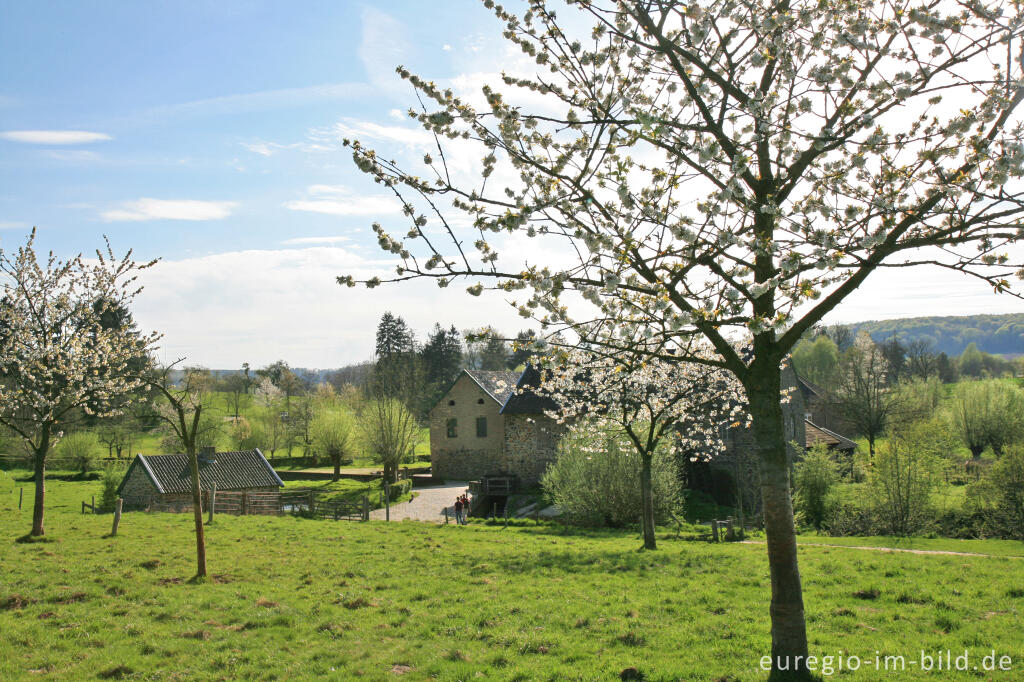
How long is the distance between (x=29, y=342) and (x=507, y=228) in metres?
17.3

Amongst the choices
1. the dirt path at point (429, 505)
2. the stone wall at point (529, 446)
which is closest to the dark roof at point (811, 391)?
the stone wall at point (529, 446)

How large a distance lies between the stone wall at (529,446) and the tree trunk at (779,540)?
26.5m

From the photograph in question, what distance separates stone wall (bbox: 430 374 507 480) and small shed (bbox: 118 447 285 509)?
12.9 m

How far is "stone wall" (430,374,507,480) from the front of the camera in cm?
3844

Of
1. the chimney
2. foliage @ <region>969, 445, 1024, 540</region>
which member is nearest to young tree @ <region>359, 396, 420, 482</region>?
the chimney

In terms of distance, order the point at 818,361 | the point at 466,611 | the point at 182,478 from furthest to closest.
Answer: the point at 818,361 → the point at 182,478 → the point at 466,611

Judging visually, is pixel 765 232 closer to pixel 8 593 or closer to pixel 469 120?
pixel 469 120

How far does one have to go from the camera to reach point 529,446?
32.9m

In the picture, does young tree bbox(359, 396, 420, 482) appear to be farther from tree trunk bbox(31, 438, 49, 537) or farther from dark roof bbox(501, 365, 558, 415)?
tree trunk bbox(31, 438, 49, 537)

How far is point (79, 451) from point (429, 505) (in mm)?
28963

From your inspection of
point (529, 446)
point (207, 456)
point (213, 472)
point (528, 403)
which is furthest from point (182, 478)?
point (528, 403)

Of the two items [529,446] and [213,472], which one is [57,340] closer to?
[213,472]

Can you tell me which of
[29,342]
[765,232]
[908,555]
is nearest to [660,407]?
[908,555]

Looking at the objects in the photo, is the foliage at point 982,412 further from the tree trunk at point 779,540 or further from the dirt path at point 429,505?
the tree trunk at point 779,540
